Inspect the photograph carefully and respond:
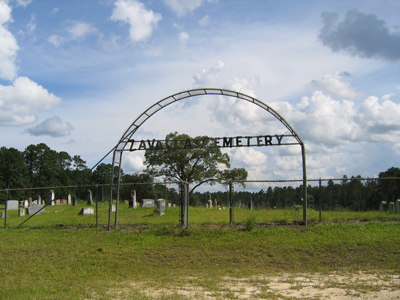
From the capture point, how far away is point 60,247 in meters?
9.46

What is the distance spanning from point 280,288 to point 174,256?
130 inches

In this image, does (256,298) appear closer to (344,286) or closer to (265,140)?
(344,286)

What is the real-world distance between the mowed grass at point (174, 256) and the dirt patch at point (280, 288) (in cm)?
10

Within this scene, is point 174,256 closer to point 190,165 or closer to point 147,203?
point 147,203

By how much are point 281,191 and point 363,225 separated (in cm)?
271

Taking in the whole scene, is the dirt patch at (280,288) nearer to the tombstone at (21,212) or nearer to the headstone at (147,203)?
the headstone at (147,203)

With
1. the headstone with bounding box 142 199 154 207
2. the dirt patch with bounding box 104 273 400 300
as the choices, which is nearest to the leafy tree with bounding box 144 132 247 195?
the headstone with bounding box 142 199 154 207

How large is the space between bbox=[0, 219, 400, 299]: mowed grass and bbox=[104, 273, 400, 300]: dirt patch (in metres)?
0.10

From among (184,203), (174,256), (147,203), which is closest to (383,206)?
(184,203)

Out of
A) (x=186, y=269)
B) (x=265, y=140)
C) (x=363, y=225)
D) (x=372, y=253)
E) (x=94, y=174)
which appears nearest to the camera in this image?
(x=186, y=269)

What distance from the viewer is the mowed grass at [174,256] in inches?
250

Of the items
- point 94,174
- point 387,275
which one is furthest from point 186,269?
point 94,174

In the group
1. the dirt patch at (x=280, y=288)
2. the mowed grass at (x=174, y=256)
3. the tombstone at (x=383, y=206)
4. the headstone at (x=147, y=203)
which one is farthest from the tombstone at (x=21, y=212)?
the tombstone at (x=383, y=206)

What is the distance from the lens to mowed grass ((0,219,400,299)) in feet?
20.9
